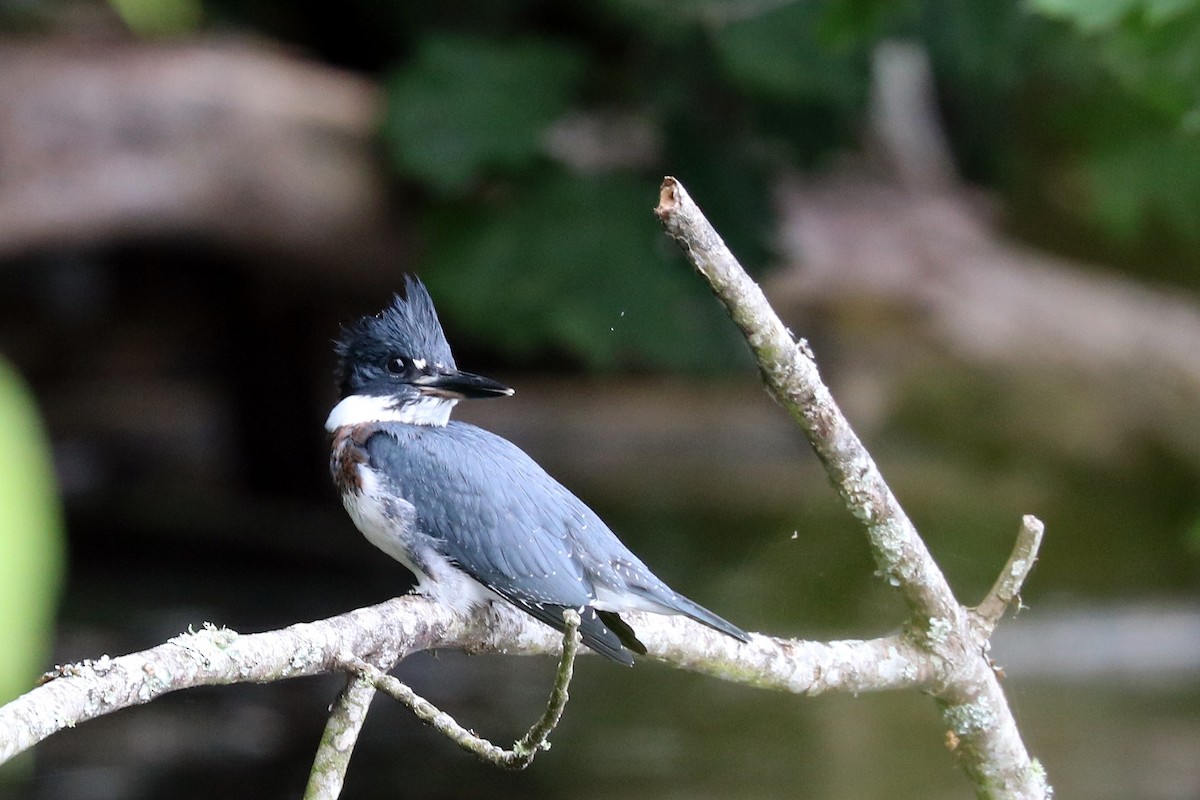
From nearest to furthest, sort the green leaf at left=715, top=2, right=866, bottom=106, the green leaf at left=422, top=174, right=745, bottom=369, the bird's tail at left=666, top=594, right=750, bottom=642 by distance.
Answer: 1. the bird's tail at left=666, top=594, right=750, bottom=642
2. the green leaf at left=715, top=2, right=866, bottom=106
3. the green leaf at left=422, top=174, right=745, bottom=369

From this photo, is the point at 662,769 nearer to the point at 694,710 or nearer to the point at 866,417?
the point at 694,710

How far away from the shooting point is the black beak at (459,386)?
1.47 meters

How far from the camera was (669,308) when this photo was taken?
377 cm

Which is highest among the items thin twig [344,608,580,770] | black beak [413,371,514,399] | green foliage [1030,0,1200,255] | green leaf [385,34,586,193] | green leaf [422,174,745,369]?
green foliage [1030,0,1200,255]

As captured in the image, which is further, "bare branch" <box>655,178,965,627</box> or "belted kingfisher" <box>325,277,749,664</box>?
"belted kingfisher" <box>325,277,749,664</box>

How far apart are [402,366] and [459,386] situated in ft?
0.39

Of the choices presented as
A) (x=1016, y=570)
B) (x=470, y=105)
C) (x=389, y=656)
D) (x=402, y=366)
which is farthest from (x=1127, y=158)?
(x=389, y=656)

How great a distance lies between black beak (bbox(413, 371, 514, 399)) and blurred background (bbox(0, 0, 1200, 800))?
1.44 meters

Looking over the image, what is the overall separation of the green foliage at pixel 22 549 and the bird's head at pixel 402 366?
1.21 m

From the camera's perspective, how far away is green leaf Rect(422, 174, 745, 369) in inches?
147

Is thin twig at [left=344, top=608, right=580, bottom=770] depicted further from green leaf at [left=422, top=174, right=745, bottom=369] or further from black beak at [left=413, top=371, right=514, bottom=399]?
green leaf at [left=422, top=174, right=745, bottom=369]

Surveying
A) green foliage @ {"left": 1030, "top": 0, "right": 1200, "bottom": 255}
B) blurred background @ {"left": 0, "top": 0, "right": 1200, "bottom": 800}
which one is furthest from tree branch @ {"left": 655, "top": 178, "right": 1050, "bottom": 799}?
green foliage @ {"left": 1030, "top": 0, "right": 1200, "bottom": 255}

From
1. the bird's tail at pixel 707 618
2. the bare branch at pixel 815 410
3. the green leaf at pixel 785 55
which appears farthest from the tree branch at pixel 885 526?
the green leaf at pixel 785 55

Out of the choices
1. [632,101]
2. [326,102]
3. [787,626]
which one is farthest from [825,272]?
[326,102]
